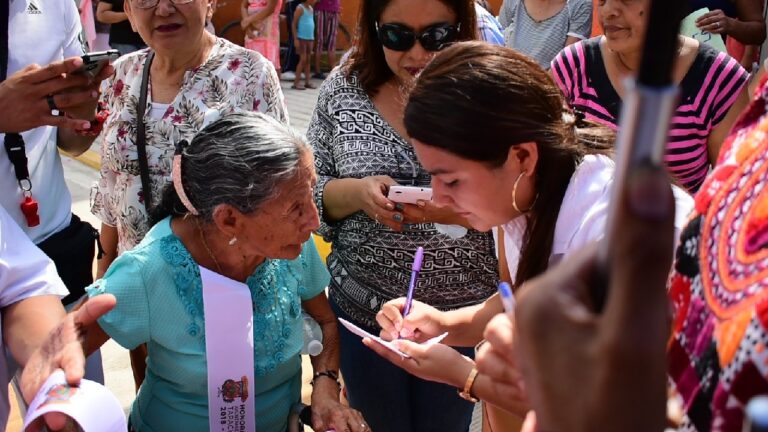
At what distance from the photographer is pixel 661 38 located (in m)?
0.51

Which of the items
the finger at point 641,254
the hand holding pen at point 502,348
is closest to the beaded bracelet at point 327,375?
the hand holding pen at point 502,348

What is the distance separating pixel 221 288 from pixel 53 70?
0.86 meters

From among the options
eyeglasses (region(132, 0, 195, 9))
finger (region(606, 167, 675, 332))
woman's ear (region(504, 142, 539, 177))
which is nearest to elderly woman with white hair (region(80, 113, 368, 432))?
woman's ear (region(504, 142, 539, 177))

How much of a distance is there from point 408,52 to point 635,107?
1.95 m

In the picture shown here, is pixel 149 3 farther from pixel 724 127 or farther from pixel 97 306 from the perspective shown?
pixel 724 127

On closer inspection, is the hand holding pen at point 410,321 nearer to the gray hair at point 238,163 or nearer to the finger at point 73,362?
the gray hair at point 238,163

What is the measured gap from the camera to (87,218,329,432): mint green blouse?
6.59 feet

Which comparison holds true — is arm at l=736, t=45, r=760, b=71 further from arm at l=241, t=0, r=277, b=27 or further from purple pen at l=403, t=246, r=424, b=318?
arm at l=241, t=0, r=277, b=27

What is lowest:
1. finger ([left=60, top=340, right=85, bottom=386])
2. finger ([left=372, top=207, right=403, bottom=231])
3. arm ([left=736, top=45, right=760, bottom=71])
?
finger ([left=60, top=340, right=85, bottom=386])

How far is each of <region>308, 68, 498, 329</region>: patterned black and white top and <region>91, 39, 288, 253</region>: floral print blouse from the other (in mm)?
382

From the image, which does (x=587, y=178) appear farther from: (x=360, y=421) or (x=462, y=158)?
(x=360, y=421)

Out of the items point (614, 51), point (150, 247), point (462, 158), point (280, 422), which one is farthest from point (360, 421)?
point (614, 51)

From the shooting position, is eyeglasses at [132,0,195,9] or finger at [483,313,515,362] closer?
finger at [483,313,515,362]

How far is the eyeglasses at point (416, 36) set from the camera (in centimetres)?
239
